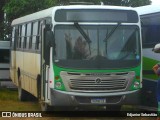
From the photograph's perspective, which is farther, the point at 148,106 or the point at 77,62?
the point at 148,106

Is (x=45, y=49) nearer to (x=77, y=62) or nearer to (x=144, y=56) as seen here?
(x=77, y=62)

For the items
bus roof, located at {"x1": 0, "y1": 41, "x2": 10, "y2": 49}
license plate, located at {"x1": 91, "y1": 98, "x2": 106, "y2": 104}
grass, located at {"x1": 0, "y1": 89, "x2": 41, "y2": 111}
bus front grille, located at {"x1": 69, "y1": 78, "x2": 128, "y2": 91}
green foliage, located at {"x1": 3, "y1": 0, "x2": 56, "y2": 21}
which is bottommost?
grass, located at {"x1": 0, "y1": 89, "x2": 41, "y2": 111}

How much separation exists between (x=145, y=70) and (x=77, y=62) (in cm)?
297

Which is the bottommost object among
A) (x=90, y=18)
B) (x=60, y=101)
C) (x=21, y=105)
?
(x=21, y=105)

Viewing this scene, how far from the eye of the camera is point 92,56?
1306cm

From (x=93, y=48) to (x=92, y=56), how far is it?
0.78 feet

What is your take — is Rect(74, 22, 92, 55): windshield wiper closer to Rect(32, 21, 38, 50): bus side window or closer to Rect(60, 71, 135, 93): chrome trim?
Rect(60, 71, 135, 93): chrome trim

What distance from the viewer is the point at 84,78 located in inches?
507

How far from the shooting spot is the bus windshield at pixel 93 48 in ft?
42.8

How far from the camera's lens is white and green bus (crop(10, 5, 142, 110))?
42.5 feet

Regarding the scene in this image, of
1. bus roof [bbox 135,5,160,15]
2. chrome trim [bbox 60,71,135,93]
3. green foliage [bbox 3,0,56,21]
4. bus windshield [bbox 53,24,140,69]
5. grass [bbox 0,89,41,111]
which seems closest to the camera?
chrome trim [bbox 60,71,135,93]

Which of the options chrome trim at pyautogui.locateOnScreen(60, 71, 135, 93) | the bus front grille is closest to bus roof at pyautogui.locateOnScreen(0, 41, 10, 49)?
chrome trim at pyautogui.locateOnScreen(60, 71, 135, 93)

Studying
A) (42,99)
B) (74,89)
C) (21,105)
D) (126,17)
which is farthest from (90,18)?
(21,105)

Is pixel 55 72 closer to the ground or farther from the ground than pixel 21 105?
farther from the ground
